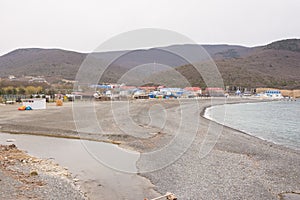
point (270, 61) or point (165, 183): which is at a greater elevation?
point (270, 61)

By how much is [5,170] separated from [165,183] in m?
4.95

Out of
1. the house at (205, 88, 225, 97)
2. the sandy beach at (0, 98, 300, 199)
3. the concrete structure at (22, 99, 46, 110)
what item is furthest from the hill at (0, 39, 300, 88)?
the sandy beach at (0, 98, 300, 199)

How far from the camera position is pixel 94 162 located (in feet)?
37.5

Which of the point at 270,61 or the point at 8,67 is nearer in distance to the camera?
the point at 8,67

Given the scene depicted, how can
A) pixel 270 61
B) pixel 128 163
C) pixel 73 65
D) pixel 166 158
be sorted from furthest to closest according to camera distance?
pixel 270 61 < pixel 73 65 < pixel 166 158 < pixel 128 163

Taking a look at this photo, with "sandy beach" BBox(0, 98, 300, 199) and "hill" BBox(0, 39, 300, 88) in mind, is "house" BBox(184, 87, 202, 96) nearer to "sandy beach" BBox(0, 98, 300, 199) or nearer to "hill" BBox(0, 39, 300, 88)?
"hill" BBox(0, 39, 300, 88)

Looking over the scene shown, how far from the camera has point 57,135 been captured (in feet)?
55.2

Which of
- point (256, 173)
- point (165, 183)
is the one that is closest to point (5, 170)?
point (165, 183)

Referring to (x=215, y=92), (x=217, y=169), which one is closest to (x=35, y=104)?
(x=217, y=169)

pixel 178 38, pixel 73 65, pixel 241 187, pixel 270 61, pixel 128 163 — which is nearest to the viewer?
pixel 241 187

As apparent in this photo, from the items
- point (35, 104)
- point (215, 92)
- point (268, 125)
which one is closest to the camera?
point (268, 125)

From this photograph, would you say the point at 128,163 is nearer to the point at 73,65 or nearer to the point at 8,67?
the point at 73,65

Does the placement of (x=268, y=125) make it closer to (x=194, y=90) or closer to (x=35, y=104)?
(x=35, y=104)

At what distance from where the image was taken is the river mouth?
823 centimetres
